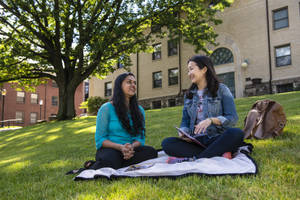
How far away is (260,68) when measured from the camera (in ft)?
57.1

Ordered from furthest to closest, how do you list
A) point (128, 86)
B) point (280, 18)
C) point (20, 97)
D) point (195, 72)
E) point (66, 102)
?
point (20, 97) → point (280, 18) → point (66, 102) → point (128, 86) → point (195, 72)

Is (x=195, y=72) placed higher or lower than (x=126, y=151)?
higher

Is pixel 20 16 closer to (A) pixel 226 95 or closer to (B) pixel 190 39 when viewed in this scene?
(B) pixel 190 39

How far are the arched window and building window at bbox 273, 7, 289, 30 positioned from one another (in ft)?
11.6

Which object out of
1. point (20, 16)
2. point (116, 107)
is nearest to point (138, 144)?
point (116, 107)

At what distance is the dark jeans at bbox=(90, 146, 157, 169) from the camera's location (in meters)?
3.38

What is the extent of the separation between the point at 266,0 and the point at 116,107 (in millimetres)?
17708

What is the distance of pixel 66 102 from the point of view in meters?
16.1

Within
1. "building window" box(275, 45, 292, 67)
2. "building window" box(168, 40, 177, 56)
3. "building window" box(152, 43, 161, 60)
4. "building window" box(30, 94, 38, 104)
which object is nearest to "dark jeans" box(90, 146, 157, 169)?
"building window" box(275, 45, 292, 67)

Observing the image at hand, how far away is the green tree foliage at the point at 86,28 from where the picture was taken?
526 inches

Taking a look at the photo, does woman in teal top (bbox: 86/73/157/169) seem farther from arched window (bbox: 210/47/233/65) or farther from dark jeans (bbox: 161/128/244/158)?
arched window (bbox: 210/47/233/65)

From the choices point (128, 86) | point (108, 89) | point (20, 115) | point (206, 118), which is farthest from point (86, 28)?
point (20, 115)

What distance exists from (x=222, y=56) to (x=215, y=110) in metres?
17.0

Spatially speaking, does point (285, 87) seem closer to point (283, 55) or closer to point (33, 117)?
point (283, 55)
